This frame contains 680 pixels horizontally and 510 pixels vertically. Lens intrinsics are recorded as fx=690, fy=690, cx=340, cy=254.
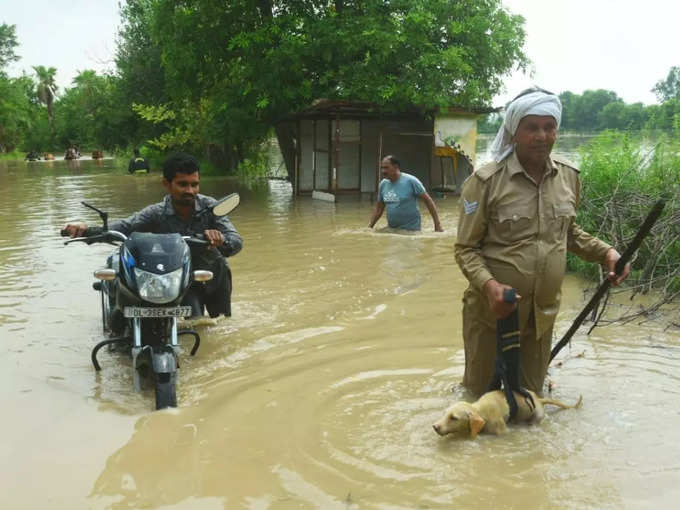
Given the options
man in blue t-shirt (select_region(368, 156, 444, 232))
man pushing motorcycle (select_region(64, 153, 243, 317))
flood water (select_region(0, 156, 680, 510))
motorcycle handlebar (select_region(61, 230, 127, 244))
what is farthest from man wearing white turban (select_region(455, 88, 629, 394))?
man in blue t-shirt (select_region(368, 156, 444, 232))

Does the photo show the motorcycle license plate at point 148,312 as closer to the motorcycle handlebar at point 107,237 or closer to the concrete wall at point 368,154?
the motorcycle handlebar at point 107,237

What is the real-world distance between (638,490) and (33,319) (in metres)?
5.53

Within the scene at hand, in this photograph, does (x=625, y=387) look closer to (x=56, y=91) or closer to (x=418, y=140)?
(x=418, y=140)

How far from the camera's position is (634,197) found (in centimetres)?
699

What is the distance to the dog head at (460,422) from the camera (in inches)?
138

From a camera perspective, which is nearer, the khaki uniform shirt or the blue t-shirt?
the khaki uniform shirt

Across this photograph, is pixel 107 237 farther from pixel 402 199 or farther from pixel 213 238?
pixel 402 199

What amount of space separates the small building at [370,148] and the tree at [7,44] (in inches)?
2087

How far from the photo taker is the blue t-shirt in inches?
385

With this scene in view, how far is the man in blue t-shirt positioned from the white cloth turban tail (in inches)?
228

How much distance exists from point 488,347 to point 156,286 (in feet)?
6.80

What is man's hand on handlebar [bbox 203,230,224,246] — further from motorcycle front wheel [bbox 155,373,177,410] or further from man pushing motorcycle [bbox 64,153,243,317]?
motorcycle front wheel [bbox 155,373,177,410]

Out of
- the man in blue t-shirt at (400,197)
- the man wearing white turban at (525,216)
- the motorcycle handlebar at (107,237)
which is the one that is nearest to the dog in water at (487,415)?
the man wearing white turban at (525,216)

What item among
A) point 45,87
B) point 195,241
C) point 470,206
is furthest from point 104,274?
point 45,87
